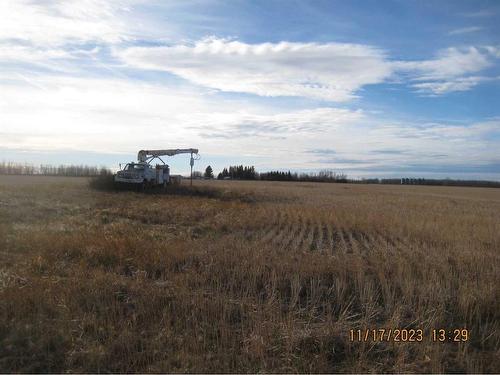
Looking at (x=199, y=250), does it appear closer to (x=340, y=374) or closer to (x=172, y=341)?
(x=172, y=341)

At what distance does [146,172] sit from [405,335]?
3296 cm

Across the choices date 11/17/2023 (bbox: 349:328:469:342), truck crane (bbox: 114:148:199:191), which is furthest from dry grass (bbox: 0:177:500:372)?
truck crane (bbox: 114:148:199:191)

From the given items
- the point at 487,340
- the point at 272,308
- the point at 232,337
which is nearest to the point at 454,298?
the point at 487,340

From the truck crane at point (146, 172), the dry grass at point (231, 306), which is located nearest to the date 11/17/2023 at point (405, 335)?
the dry grass at point (231, 306)

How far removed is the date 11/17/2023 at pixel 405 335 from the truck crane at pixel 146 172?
104 feet

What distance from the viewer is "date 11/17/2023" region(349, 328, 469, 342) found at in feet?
18.0

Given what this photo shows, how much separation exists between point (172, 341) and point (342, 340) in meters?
2.07

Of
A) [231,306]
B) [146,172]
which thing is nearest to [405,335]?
[231,306]

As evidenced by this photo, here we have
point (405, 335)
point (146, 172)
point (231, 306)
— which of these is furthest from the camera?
point (146, 172)

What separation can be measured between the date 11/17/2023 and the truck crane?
104 ft

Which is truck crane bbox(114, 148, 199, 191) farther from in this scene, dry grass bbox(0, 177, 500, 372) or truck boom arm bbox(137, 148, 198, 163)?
dry grass bbox(0, 177, 500, 372)

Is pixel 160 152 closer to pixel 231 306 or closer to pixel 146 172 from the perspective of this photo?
pixel 146 172

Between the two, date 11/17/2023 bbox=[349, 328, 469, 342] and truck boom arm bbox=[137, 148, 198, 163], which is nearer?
date 11/17/2023 bbox=[349, 328, 469, 342]

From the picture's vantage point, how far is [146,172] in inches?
1443
